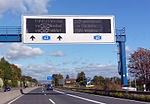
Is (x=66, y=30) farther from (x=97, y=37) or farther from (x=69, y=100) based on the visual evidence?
(x=69, y=100)

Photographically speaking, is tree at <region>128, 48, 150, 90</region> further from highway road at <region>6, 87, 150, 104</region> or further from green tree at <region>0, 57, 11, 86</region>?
green tree at <region>0, 57, 11, 86</region>

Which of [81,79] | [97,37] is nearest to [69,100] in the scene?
[97,37]

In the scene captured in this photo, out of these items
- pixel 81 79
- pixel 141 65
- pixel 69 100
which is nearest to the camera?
pixel 69 100

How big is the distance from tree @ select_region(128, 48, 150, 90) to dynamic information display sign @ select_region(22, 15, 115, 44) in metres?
13.3

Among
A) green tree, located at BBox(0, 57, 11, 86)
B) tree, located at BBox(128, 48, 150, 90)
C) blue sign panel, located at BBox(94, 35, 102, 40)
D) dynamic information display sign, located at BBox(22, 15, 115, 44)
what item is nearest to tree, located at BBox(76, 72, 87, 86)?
green tree, located at BBox(0, 57, 11, 86)

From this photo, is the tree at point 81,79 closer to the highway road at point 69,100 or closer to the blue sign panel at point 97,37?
the highway road at point 69,100

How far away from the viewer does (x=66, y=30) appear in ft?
64.0

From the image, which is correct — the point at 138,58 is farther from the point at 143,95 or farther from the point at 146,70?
the point at 143,95

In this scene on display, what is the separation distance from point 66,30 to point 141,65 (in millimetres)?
16193

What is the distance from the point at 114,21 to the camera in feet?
66.9

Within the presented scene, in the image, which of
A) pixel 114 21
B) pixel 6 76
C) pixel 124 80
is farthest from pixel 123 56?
pixel 6 76

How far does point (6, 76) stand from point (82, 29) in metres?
97.4

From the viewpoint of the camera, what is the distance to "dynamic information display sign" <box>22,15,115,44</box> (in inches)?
752

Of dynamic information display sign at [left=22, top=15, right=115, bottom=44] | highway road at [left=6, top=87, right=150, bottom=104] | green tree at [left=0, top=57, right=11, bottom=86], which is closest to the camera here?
highway road at [left=6, top=87, right=150, bottom=104]
